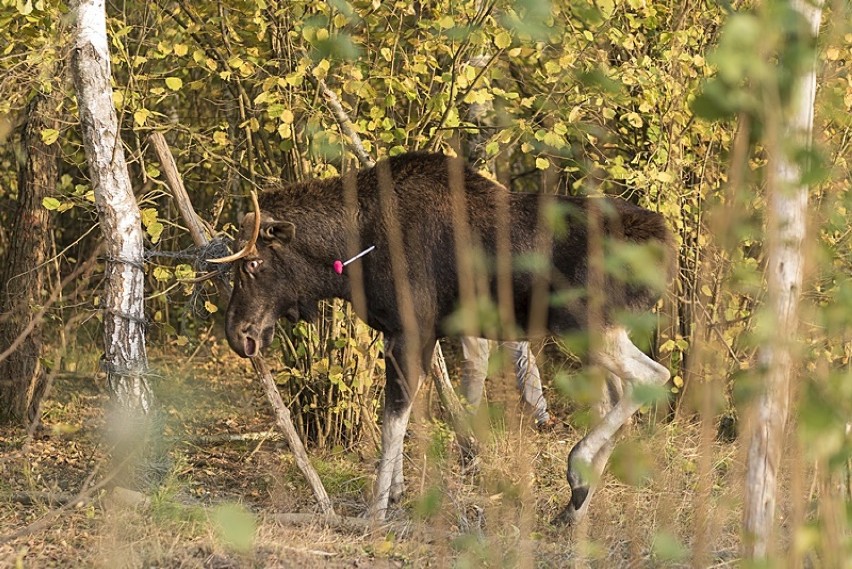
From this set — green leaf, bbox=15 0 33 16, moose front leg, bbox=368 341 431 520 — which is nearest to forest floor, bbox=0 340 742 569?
moose front leg, bbox=368 341 431 520

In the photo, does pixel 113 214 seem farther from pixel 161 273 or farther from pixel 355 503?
pixel 355 503

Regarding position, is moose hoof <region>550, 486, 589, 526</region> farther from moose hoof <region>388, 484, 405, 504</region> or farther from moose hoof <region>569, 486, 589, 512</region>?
moose hoof <region>388, 484, 405, 504</region>

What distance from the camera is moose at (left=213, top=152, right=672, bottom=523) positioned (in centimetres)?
668

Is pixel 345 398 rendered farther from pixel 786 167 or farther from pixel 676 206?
pixel 786 167

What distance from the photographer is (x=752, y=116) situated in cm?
323

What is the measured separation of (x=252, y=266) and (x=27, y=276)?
303 centimetres

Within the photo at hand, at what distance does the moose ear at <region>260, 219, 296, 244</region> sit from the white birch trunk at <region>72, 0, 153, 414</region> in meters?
0.73

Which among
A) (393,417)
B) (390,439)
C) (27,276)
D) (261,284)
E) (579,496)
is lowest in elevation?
(579,496)

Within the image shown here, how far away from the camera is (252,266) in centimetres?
709

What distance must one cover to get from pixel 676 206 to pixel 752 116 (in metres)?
5.23

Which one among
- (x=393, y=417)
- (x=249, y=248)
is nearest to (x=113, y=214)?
(x=249, y=248)

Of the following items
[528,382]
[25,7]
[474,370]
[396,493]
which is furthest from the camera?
[528,382]

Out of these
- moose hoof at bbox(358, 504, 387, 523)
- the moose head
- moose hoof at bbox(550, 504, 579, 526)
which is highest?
the moose head

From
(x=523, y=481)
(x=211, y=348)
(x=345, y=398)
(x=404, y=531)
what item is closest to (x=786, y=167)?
(x=523, y=481)
